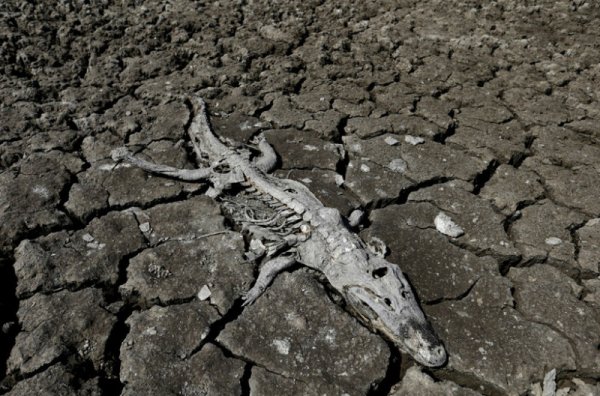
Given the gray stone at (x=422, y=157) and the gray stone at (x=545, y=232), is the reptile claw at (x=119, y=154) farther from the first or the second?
the gray stone at (x=545, y=232)

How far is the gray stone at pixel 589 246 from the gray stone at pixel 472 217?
1.29 ft

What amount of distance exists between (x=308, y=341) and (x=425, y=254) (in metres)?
0.98

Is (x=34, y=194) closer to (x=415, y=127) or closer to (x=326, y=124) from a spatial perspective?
(x=326, y=124)

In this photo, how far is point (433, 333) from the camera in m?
2.36

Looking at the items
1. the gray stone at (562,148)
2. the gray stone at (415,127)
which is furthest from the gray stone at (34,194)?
the gray stone at (562,148)

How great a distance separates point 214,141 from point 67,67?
2.29 meters

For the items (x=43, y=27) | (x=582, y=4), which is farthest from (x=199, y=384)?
(x=582, y=4)

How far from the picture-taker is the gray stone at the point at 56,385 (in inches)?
84.5

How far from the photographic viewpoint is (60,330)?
2408mm

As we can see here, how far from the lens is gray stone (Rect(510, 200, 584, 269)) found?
281cm

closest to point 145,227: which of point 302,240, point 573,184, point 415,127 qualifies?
point 302,240

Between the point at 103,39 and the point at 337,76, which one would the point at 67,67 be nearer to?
the point at 103,39

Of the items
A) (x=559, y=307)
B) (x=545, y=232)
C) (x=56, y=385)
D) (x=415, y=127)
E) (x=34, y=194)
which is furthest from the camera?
(x=415, y=127)

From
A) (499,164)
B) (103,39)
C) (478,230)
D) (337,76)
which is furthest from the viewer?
(103,39)
